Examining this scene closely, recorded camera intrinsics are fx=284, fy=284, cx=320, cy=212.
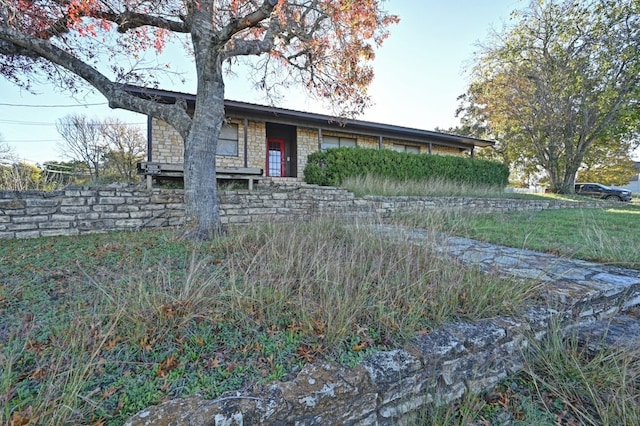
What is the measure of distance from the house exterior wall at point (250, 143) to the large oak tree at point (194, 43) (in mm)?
3585

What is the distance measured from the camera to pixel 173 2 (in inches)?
171

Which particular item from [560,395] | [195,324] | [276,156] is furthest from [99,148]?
[560,395]

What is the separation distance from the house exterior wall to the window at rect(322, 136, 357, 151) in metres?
0.17

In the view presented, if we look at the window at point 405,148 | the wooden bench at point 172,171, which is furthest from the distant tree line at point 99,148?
the window at point 405,148

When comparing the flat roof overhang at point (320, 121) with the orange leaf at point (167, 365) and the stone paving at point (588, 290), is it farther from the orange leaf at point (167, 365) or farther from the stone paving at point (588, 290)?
the orange leaf at point (167, 365)

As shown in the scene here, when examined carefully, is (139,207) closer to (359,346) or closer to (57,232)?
(57,232)

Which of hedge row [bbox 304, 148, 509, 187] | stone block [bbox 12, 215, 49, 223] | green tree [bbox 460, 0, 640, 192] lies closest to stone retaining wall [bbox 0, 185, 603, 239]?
stone block [bbox 12, 215, 49, 223]

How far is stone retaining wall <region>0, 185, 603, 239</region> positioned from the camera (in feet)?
15.1

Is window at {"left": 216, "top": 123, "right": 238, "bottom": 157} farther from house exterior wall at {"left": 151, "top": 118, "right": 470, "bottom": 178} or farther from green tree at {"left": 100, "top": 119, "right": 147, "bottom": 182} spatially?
green tree at {"left": 100, "top": 119, "right": 147, "bottom": 182}

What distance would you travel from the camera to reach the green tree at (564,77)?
12195mm

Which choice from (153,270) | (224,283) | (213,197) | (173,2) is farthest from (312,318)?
(173,2)

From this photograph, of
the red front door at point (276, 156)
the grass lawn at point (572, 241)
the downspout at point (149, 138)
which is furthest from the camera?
the red front door at point (276, 156)

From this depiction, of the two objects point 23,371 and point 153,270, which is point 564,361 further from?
point 153,270

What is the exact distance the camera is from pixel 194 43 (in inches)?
161
